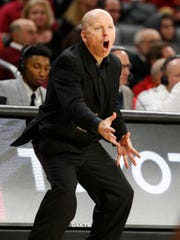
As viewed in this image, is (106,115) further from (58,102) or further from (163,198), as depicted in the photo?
(163,198)

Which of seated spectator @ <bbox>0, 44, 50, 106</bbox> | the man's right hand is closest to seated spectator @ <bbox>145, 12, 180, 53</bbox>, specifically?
seated spectator @ <bbox>0, 44, 50, 106</bbox>

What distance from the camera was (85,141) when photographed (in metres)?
5.73

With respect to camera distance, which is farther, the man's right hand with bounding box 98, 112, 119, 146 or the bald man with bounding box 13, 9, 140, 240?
the bald man with bounding box 13, 9, 140, 240

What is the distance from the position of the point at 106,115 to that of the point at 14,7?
6.41 meters

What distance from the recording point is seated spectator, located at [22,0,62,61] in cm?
1129

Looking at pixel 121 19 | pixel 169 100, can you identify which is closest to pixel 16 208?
pixel 169 100

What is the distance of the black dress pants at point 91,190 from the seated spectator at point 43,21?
5561 mm

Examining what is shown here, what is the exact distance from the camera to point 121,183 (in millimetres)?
5730

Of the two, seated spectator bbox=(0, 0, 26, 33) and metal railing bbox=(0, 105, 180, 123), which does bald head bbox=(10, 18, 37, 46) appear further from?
metal railing bbox=(0, 105, 180, 123)

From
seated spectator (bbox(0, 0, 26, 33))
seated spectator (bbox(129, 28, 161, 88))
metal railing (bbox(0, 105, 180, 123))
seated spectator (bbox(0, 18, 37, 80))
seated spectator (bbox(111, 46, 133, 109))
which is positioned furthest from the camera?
seated spectator (bbox(0, 0, 26, 33))

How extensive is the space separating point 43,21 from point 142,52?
4.07 feet

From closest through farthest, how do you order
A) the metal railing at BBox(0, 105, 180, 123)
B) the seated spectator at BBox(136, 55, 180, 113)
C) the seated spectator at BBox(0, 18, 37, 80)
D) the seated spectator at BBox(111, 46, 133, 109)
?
the metal railing at BBox(0, 105, 180, 123), the seated spectator at BBox(136, 55, 180, 113), the seated spectator at BBox(111, 46, 133, 109), the seated spectator at BBox(0, 18, 37, 80)

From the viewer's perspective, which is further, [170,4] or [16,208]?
[170,4]

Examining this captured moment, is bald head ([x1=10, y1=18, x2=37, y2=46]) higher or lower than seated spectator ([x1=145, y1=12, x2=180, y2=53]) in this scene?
higher
